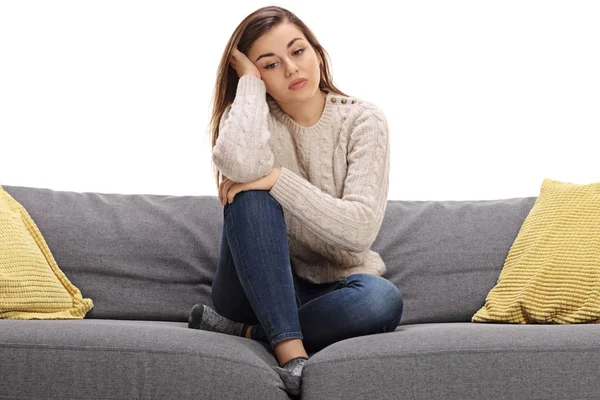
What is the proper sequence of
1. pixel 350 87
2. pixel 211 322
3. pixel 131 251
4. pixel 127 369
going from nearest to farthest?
1. pixel 127 369
2. pixel 211 322
3. pixel 131 251
4. pixel 350 87

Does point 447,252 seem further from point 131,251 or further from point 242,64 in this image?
point 131,251

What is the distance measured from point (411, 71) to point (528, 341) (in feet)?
5.15

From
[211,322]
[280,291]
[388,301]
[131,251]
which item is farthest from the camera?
[131,251]

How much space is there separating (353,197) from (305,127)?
30 centimetres

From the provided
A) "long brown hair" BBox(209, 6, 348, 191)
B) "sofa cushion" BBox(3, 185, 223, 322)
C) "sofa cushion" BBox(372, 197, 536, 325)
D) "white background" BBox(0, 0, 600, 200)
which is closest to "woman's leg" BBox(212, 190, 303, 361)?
"long brown hair" BBox(209, 6, 348, 191)

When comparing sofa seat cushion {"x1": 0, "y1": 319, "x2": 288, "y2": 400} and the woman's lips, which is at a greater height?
the woman's lips

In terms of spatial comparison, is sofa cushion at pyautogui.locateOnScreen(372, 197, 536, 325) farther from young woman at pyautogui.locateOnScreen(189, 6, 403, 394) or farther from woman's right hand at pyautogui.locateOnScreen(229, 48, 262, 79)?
woman's right hand at pyautogui.locateOnScreen(229, 48, 262, 79)

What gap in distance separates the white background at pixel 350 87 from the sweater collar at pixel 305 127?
78 centimetres

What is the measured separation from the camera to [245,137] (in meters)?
1.82

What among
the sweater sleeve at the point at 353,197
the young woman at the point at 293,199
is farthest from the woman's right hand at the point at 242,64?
the sweater sleeve at the point at 353,197

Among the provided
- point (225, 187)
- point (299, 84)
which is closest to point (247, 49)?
point (299, 84)

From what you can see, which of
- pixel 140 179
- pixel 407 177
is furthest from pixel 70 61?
pixel 407 177

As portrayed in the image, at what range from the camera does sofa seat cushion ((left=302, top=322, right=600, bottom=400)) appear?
1.44 meters

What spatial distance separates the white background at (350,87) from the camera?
2.81 metres
